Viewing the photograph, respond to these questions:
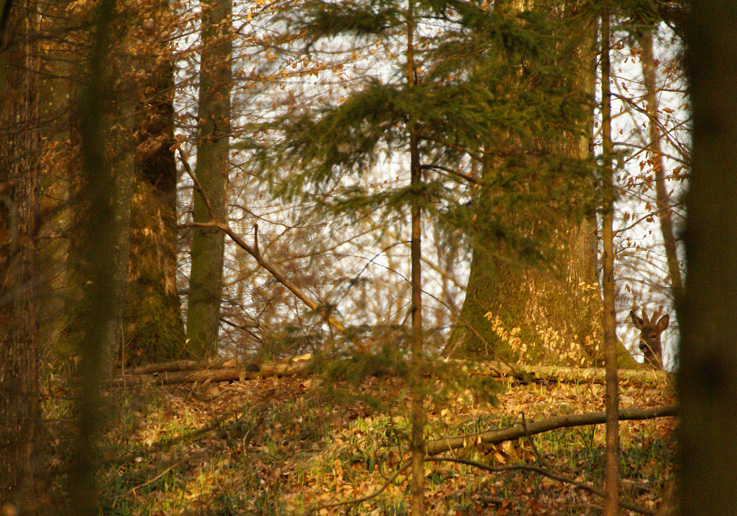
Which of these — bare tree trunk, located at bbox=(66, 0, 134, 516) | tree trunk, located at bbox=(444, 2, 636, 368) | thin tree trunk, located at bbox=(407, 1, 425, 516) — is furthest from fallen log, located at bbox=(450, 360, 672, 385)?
bare tree trunk, located at bbox=(66, 0, 134, 516)

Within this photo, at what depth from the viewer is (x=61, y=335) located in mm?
9539

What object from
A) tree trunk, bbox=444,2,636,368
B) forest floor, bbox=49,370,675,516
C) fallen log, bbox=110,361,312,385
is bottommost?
forest floor, bbox=49,370,675,516

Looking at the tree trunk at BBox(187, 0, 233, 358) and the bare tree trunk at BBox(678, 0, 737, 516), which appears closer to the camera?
the bare tree trunk at BBox(678, 0, 737, 516)

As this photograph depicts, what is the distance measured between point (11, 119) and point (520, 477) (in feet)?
20.1

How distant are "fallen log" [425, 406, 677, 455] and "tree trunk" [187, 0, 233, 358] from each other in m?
5.67

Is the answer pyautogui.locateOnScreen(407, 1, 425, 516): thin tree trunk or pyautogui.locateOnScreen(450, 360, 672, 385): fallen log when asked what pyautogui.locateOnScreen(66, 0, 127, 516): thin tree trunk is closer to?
pyautogui.locateOnScreen(407, 1, 425, 516): thin tree trunk

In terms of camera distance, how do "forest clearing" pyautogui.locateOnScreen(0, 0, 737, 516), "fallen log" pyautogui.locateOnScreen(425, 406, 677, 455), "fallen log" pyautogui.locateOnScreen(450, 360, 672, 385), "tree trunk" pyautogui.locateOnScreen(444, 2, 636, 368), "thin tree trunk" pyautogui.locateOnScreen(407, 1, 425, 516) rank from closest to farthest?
"forest clearing" pyautogui.locateOnScreen(0, 0, 737, 516)
"thin tree trunk" pyautogui.locateOnScreen(407, 1, 425, 516)
"fallen log" pyautogui.locateOnScreen(425, 406, 677, 455)
"fallen log" pyautogui.locateOnScreen(450, 360, 672, 385)
"tree trunk" pyautogui.locateOnScreen(444, 2, 636, 368)

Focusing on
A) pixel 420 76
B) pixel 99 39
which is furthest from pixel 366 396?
pixel 99 39

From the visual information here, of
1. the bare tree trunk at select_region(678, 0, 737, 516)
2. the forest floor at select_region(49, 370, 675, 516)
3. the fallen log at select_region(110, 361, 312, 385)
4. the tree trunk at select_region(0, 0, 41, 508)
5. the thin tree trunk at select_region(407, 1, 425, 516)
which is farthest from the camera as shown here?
the fallen log at select_region(110, 361, 312, 385)

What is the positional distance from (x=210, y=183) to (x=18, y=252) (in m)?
5.94

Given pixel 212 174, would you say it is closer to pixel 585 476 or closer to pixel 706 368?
pixel 585 476

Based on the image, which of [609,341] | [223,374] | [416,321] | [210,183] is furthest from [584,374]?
[210,183]

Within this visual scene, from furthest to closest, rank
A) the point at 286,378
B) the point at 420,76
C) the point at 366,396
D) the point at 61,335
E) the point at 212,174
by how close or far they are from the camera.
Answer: the point at 212,174 < the point at 61,335 < the point at 286,378 < the point at 420,76 < the point at 366,396

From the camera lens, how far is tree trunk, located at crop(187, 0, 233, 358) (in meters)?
10.8
